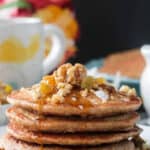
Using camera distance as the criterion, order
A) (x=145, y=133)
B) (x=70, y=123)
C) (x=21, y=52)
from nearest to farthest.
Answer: (x=70, y=123), (x=145, y=133), (x=21, y=52)

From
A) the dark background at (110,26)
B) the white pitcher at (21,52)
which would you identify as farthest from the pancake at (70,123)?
the dark background at (110,26)

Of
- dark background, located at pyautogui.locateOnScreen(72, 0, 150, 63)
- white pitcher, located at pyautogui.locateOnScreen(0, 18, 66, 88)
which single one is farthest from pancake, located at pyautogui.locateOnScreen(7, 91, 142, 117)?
dark background, located at pyautogui.locateOnScreen(72, 0, 150, 63)

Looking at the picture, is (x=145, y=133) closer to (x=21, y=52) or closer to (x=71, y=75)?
(x=71, y=75)

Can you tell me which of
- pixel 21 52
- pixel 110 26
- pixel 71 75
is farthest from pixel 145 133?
pixel 110 26

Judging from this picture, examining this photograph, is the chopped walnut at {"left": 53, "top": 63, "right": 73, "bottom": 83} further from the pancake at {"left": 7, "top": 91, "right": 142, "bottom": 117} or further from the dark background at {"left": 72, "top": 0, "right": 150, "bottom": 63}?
the dark background at {"left": 72, "top": 0, "right": 150, "bottom": 63}

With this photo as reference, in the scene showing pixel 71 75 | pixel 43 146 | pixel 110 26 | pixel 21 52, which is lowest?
pixel 43 146

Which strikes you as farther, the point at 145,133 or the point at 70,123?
the point at 145,133

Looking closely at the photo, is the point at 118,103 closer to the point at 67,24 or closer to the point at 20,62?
the point at 20,62

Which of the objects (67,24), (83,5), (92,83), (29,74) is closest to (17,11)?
(67,24)
